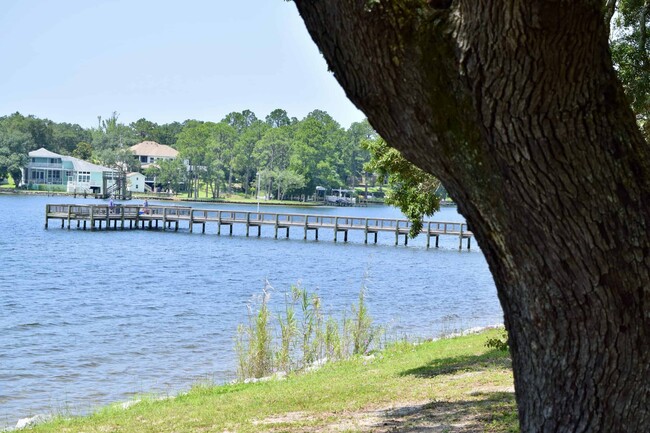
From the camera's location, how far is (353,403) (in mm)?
9836

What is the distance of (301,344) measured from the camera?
666 inches

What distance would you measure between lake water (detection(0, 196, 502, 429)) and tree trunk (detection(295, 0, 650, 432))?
11312 millimetres

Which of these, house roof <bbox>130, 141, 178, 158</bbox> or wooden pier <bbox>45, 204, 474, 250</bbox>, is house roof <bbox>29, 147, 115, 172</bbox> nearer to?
house roof <bbox>130, 141, 178, 158</bbox>

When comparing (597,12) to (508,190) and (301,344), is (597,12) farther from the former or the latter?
(301,344)

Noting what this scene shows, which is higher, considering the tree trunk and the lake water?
the tree trunk

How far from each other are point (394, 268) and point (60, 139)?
459 ft

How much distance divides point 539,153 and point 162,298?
28.1 meters

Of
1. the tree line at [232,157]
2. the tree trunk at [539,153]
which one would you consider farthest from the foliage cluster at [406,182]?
the tree line at [232,157]

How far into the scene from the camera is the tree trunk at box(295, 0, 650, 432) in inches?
136

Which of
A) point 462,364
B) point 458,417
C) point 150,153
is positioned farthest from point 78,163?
point 458,417

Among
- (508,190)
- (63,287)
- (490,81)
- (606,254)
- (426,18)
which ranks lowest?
(63,287)

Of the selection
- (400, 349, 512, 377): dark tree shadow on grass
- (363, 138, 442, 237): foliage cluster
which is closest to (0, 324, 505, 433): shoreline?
(400, 349, 512, 377): dark tree shadow on grass

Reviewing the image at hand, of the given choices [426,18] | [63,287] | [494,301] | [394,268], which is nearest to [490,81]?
[426,18]

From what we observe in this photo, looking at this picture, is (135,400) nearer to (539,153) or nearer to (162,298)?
(539,153)
